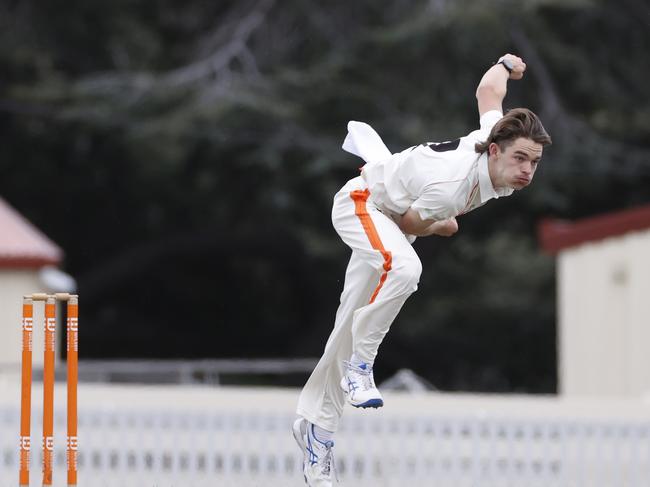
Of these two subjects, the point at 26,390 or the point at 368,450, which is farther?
the point at 368,450

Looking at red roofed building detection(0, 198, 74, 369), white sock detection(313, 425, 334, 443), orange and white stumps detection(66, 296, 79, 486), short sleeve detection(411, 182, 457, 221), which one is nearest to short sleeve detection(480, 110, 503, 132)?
short sleeve detection(411, 182, 457, 221)

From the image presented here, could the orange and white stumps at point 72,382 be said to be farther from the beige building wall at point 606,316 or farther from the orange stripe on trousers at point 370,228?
the beige building wall at point 606,316

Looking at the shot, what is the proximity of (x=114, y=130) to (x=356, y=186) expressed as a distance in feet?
53.2

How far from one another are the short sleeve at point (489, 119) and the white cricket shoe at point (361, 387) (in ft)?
3.82

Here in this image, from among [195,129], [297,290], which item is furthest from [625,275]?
[297,290]

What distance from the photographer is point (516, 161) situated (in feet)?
19.2

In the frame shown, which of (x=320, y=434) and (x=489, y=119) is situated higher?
(x=489, y=119)

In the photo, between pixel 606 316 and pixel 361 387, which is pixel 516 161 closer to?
pixel 361 387

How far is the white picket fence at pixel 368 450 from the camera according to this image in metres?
9.25

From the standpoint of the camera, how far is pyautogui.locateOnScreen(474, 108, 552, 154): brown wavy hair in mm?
5848

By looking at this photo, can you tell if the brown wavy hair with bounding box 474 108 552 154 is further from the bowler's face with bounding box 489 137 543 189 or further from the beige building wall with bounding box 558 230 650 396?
the beige building wall with bounding box 558 230 650 396

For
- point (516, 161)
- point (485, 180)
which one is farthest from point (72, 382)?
point (516, 161)

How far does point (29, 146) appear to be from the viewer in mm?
25156

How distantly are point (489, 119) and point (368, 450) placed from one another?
373 centimetres
